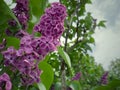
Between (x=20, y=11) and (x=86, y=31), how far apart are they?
10.5 ft

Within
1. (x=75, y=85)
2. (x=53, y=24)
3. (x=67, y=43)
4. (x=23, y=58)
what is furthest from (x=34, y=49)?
(x=67, y=43)

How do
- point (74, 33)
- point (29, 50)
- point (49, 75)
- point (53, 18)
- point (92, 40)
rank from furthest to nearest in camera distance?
point (74, 33) < point (92, 40) < point (49, 75) < point (53, 18) < point (29, 50)

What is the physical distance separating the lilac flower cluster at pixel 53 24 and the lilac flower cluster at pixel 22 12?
0.19 metres

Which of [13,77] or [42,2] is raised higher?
[42,2]

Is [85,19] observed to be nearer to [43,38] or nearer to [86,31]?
[86,31]

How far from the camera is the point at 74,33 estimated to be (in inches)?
201

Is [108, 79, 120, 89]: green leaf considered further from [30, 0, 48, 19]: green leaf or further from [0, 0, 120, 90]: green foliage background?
[30, 0, 48, 19]: green leaf

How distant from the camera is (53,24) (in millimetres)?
1733

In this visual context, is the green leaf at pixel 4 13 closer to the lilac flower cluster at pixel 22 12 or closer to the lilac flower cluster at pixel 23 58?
the lilac flower cluster at pixel 22 12

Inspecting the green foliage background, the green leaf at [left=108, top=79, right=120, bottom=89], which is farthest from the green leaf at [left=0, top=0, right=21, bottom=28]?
the green leaf at [left=108, top=79, right=120, bottom=89]

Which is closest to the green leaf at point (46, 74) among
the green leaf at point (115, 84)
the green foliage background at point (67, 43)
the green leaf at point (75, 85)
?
the green foliage background at point (67, 43)

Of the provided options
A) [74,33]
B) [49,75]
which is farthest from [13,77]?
[74,33]

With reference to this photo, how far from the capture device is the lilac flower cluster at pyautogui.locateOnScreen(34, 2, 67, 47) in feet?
5.56

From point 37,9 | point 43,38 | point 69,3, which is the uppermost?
point 69,3
